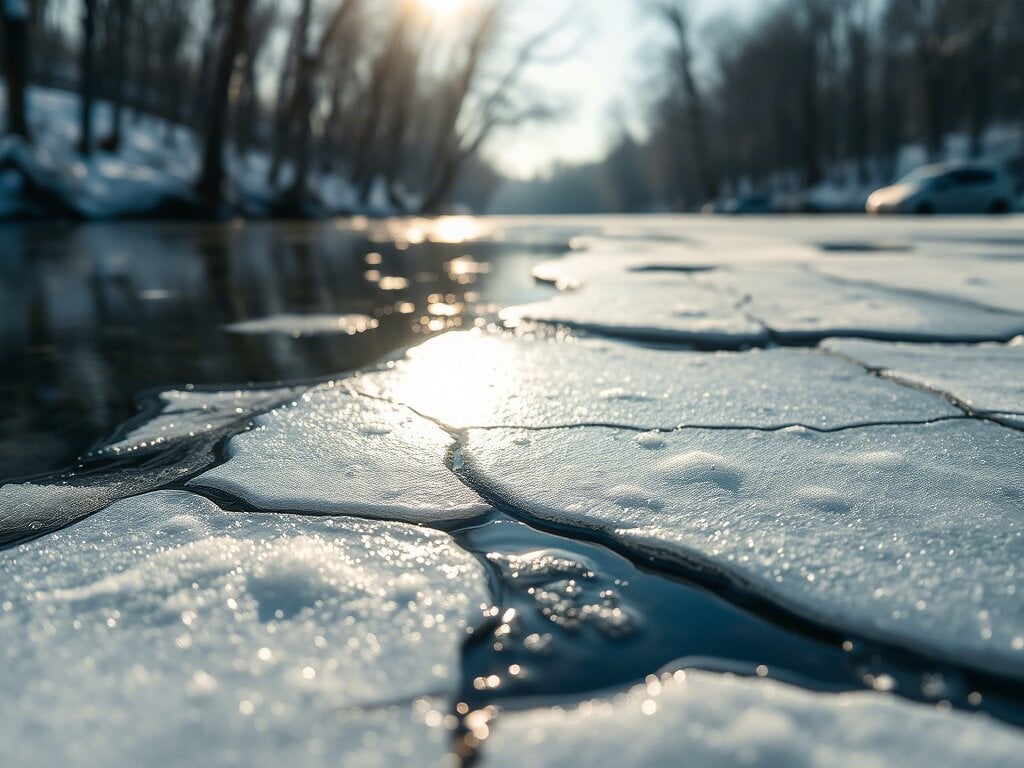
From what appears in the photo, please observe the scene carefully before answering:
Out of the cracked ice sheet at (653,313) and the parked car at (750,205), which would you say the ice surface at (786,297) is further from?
the parked car at (750,205)

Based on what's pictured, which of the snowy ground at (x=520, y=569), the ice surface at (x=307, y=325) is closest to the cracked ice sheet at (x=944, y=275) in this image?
the snowy ground at (x=520, y=569)

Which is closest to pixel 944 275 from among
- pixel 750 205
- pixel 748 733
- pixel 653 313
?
Answer: pixel 653 313

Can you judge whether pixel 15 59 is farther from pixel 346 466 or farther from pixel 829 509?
pixel 829 509

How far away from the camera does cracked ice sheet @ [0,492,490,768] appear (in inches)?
21.9

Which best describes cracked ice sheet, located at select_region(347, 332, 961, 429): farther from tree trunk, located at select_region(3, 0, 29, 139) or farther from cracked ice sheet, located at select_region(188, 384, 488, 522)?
tree trunk, located at select_region(3, 0, 29, 139)

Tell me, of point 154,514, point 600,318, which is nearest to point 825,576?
point 154,514

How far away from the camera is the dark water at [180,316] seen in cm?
154

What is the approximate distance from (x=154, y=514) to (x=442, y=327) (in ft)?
4.89

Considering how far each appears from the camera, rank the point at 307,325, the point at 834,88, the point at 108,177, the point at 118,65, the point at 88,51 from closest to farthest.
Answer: the point at 307,325, the point at 88,51, the point at 108,177, the point at 118,65, the point at 834,88

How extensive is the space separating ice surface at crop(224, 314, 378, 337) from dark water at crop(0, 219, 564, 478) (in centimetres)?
5

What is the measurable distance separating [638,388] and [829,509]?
0.66 m

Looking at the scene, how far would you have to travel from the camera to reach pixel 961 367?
1698 mm

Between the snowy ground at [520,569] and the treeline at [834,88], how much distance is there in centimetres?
1664

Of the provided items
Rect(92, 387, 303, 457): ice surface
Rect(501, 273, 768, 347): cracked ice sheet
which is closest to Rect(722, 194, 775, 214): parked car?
Rect(501, 273, 768, 347): cracked ice sheet
